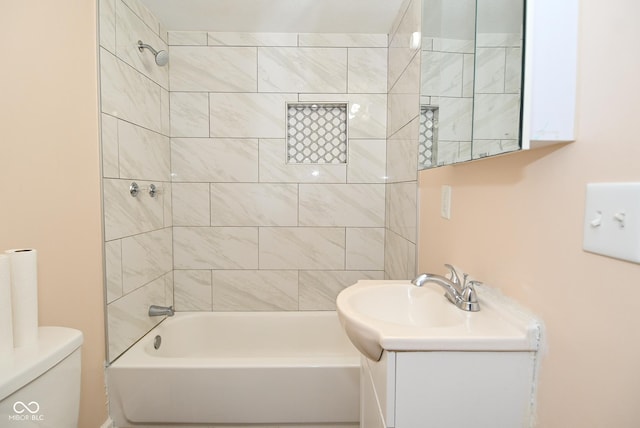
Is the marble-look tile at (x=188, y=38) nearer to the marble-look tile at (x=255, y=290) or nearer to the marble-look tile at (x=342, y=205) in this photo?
the marble-look tile at (x=342, y=205)

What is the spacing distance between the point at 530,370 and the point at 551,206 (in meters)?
0.40

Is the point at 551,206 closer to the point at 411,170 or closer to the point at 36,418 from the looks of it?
the point at 411,170

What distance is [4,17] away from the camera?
Answer: 112 cm

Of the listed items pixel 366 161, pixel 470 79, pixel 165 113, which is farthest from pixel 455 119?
pixel 165 113

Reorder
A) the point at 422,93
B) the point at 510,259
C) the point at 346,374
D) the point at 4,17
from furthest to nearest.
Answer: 1. the point at 346,374
2. the point at 422,93
3. the point at 4,17
4. the point at 510,259

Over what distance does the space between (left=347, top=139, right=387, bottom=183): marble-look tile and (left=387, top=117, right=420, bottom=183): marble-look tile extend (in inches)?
2.6

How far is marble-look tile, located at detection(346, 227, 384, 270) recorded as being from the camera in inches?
95.1

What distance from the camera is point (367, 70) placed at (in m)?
2.33

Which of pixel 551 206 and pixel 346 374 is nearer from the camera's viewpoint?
pixel 551 206

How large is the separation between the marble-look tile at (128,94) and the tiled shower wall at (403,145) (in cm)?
151

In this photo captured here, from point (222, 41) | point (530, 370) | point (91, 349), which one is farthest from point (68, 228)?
point (530, 370)

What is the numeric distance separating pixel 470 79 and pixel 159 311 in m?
2.09

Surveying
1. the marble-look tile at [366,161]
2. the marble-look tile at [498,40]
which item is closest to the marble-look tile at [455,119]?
the marble-look tile at [498,40]

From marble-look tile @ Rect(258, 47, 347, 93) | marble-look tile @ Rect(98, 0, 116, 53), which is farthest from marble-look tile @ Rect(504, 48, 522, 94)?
marble-look tile @ Rect(98, 0, 116, 53)
